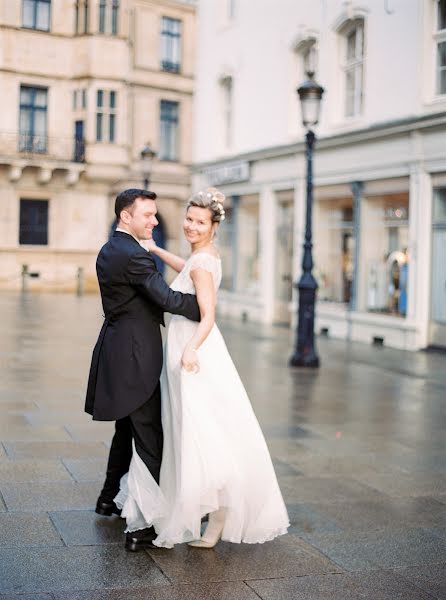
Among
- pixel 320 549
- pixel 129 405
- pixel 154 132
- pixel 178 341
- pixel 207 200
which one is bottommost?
pixel 320 549

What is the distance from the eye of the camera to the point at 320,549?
17.4 feet

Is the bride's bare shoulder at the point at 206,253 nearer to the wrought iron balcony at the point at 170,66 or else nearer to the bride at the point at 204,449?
the bride at the point at 204,449

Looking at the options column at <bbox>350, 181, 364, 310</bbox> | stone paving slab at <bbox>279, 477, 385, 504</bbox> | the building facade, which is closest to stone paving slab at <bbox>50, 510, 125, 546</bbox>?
stone paving slab at <bbox>279, 477, 385, 504</bbox>

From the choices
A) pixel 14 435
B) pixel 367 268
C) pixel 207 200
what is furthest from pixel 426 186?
pixel 207 200

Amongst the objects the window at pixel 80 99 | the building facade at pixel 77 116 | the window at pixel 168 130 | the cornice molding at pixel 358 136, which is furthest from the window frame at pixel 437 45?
the window at pixel 168 130

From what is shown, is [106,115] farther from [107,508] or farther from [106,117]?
[107,508]

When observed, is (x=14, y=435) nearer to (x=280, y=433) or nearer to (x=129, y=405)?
(x=280, y=433)

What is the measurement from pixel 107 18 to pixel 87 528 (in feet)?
97.2

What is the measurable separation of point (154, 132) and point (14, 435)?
27216 millimetres

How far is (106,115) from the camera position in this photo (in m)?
32.9

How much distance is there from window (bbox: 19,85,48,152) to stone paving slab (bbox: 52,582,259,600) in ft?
98.2

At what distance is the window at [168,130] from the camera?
34.6m

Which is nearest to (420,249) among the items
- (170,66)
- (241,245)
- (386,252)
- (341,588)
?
Result: (386,252)

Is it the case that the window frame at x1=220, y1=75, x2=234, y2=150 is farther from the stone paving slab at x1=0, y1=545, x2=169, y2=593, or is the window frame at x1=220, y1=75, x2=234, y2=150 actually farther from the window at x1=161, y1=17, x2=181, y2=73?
the stone paving slab at x1=0, y1=545, x2=169, y2=593
